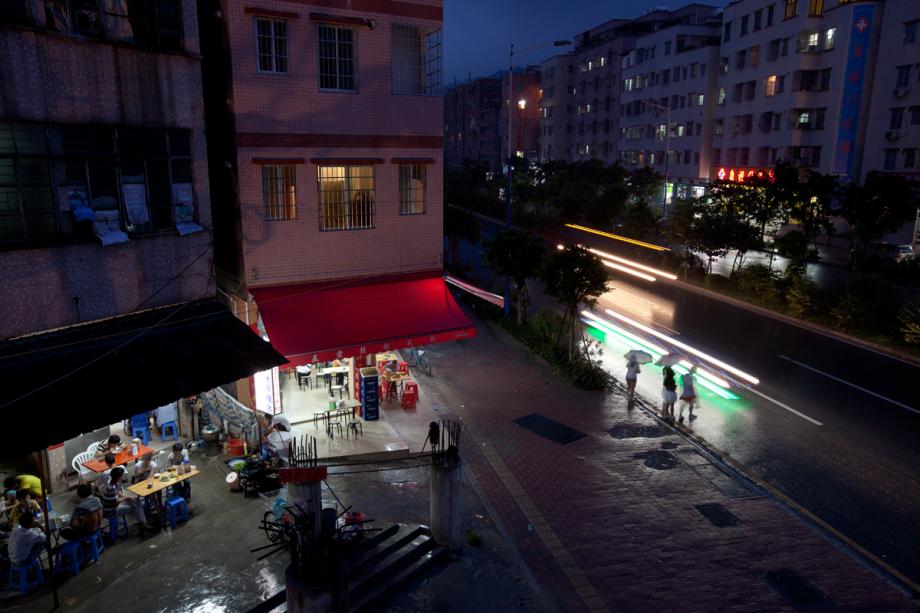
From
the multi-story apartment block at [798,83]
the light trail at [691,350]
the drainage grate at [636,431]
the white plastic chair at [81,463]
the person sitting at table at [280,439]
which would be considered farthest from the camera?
the multi-story apartment block at [798,83]

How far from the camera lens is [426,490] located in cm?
1382

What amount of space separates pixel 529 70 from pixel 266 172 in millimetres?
103282

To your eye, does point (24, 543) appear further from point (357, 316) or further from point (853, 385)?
point (853, 385)

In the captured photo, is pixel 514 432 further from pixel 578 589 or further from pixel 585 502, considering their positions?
pixel 578 589

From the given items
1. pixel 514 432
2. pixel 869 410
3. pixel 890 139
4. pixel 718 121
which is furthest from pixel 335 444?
pixel 718 121

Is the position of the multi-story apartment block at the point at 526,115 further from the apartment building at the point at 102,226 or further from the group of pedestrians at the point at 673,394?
the apartment building at the point at 102,226

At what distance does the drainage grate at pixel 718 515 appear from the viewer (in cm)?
1273

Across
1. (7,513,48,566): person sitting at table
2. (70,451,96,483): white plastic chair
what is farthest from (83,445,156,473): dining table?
(7,513,48,566): person sitting at table

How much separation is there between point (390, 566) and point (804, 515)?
8.52 metres

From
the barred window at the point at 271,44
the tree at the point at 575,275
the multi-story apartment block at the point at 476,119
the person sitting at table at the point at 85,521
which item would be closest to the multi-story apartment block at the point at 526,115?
the multi-story apartment block at the point at 476,119

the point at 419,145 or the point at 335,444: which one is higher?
the point at 419,145

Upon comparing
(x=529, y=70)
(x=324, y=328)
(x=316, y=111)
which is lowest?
(x=324, y=328)

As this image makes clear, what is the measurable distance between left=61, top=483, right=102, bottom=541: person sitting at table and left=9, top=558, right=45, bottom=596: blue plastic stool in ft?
1.85

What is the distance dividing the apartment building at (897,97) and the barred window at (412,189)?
130ft
